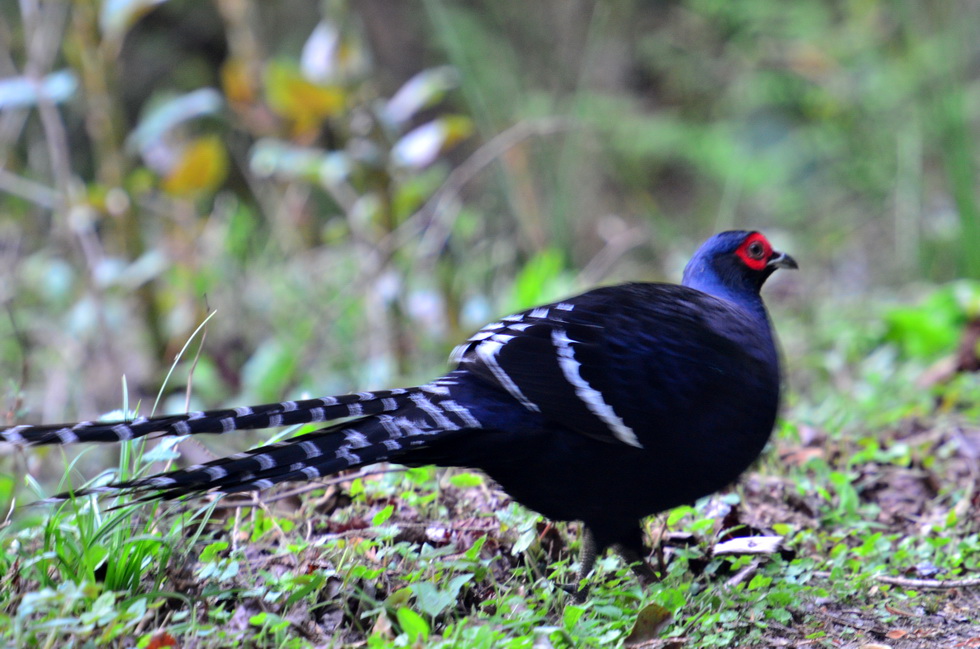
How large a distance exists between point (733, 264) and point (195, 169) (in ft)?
11.1

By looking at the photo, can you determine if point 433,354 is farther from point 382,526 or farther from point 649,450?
point 649,450

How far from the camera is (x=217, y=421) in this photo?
2199 mm

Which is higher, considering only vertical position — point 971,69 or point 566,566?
point 971,69

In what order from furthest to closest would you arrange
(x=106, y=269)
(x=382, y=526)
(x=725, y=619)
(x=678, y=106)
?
(x=678, y=106)
(x=106, y=269)
(x=382, y=526)
(x=725, y=619)

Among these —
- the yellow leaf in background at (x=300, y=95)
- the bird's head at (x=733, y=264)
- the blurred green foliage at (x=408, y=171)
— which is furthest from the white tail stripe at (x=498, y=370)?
the yellow leaf in background at (x=300, y=95)

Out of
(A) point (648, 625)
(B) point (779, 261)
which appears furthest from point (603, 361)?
(B) point (779, 261)

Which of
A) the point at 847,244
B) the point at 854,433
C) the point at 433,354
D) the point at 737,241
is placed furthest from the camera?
the point at 847,244

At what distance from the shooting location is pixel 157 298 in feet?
18.5

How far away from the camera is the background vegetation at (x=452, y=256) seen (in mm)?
2498

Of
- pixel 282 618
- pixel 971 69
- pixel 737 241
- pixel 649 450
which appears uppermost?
pixel 971 69

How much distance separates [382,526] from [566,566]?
0.60 metres

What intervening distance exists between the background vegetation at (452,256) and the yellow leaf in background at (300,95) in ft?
0.06

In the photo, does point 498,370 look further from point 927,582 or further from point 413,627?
point 927,582

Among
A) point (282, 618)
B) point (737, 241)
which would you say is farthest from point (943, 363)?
point (282, 618)
